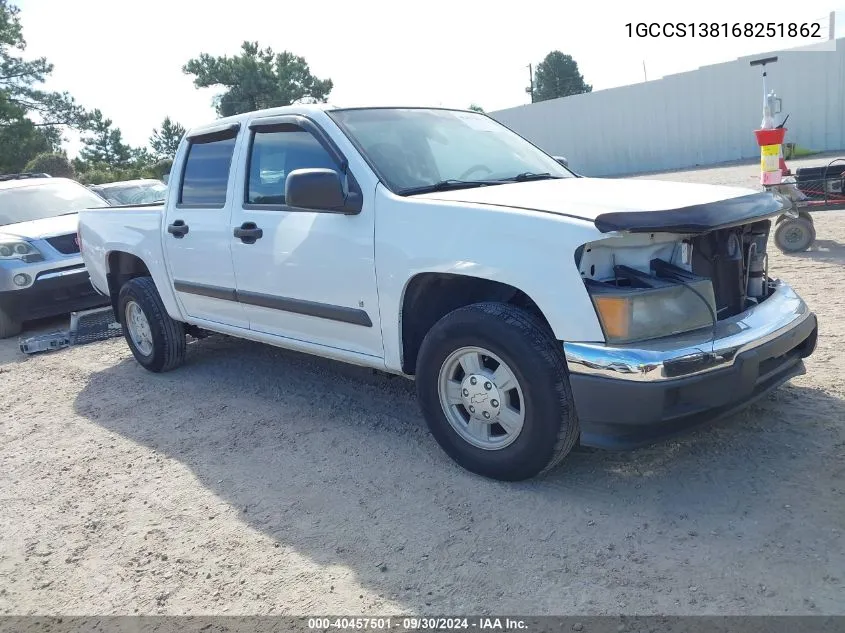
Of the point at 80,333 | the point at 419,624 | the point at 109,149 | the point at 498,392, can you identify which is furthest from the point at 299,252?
the point at 109,149

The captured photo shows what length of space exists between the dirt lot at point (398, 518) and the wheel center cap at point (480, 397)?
0.35 metres

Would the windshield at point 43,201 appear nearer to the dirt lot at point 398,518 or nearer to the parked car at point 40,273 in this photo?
the parked car at point 40,273

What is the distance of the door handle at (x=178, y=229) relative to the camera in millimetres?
5039

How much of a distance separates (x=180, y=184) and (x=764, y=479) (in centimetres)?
417

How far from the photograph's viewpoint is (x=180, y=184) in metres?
5.23

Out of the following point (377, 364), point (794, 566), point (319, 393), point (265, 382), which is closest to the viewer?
point (794, 566)

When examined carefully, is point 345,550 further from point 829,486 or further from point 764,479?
point 829,486

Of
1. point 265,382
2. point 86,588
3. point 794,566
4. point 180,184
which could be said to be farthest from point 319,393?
point 794,566

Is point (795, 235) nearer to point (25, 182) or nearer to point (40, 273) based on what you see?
point (40, 273)

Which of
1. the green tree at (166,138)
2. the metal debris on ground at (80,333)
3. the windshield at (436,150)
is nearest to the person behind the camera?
the windshield at (436,150)

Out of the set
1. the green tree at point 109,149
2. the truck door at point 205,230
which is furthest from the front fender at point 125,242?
the green tree at point 109,149

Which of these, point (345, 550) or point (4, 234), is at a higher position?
point (4, 234)

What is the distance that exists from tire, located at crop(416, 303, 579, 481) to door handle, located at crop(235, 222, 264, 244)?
1441mm

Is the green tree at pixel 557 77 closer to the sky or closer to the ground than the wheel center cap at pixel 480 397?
closer to the sky
